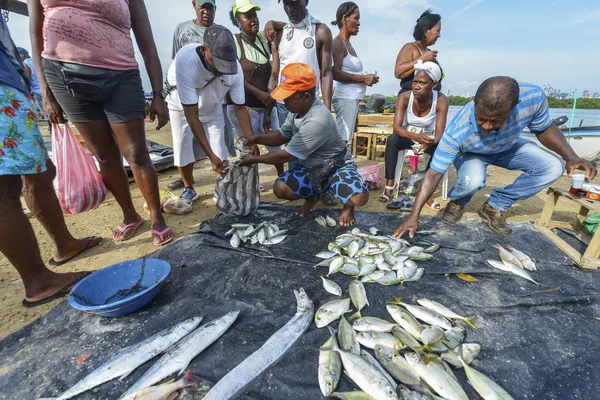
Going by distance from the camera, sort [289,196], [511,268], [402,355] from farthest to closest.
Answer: [289,196], [511,268], [402,355]

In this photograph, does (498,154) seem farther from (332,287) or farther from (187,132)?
(187,132)

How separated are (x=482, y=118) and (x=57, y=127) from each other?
3.94 meters

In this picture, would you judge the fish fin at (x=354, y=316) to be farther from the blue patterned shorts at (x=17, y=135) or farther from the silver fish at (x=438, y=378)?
the blue patterned shorts at (x=17, y=135)

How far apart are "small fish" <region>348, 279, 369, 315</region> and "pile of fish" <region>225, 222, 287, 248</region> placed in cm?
97

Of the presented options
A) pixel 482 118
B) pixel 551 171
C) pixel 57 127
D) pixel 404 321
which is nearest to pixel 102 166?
pixel 57 127

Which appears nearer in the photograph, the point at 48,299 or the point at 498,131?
the point at 48,299

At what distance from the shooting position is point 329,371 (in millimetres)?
1437

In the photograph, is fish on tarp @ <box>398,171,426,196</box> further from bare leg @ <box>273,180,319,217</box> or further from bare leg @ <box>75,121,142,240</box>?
bare leg @ <box>75,121,142,240</box>

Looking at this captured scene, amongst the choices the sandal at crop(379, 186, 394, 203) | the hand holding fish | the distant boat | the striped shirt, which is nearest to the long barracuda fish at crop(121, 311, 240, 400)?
the hand holding fish

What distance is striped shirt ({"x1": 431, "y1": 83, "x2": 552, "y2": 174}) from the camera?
110 inches

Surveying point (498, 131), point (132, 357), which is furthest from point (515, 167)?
point (132, 357)

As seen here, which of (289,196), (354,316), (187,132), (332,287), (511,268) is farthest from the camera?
(187,132)

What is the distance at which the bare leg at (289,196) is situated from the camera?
131 inches

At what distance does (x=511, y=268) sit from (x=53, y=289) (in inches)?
141
